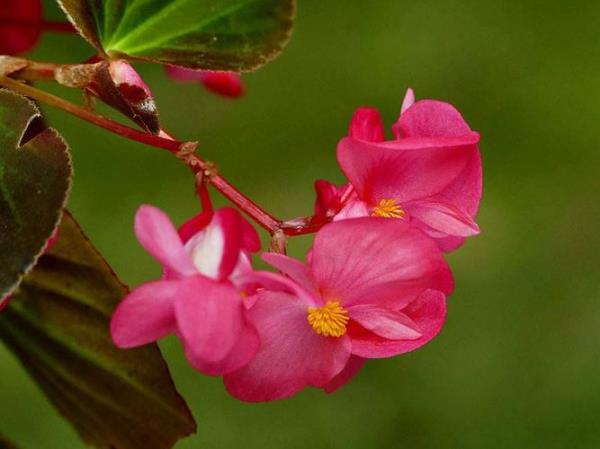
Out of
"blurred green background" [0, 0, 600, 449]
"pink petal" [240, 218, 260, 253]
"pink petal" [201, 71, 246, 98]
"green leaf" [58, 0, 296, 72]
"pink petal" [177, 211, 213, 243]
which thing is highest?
"green leaf" [58, 0, 296, 72]

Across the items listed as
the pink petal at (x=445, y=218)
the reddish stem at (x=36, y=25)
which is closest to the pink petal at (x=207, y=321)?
the pink petal at (x=445, y=218)

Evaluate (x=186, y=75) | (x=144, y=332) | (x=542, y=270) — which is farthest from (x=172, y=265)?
(x=542, y=270)

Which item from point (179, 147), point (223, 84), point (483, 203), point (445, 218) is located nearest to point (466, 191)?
point (445, 218)

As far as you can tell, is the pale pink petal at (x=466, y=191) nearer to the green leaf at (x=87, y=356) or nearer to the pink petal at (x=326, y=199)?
the pink petal at (x=326, y=199)

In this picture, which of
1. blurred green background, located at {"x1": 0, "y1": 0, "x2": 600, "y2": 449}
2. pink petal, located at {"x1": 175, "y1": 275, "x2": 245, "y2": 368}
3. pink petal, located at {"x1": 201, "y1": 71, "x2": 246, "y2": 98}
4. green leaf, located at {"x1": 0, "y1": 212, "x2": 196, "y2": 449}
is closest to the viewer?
pink petal, located at {"x1": 175, "y1": 275, "x2": 245, "y2": 368}

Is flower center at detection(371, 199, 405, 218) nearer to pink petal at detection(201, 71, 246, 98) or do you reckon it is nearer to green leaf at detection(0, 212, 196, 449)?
green leaf at detection(0, 212, 196, 449)

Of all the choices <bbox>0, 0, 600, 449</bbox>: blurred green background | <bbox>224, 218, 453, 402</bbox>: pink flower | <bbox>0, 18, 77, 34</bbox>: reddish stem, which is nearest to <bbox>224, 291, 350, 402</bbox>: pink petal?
<bbox>224, 218, 453, 402</bbox>: pink flower

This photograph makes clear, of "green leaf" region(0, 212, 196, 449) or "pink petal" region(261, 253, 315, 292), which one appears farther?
"green leaf" region(0, 212, 196, 449)
